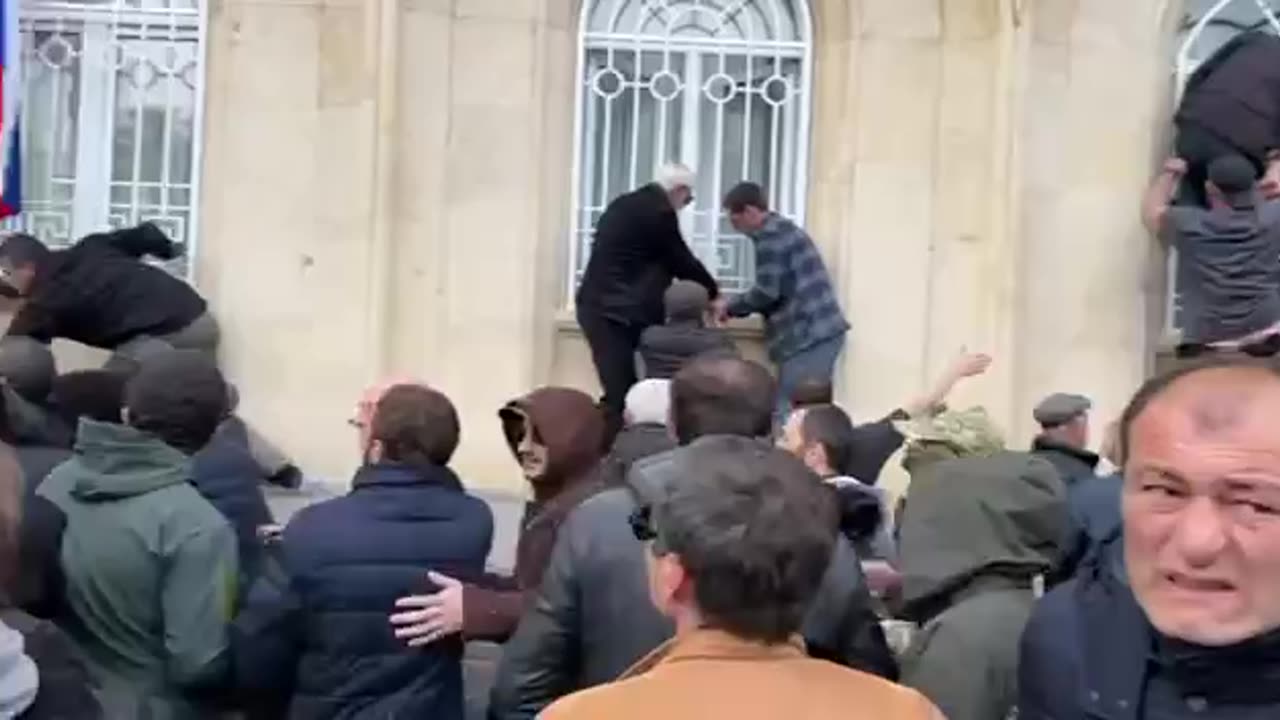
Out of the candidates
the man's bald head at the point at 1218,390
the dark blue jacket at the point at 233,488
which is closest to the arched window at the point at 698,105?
the dark blue jacket at the point at 233,488

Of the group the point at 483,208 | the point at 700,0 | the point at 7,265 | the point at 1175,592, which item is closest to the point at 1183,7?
the point at 700,0

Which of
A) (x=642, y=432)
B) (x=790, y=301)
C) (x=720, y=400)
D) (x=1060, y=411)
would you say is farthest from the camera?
(x=790, y=301)

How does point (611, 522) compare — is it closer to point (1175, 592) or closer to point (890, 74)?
point (1175, 592)

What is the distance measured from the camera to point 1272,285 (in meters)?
10.4

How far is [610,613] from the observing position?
13.6 ft

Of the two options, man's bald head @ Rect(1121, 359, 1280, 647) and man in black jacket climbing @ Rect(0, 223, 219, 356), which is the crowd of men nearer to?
man's bald head @ Rect(1121, 359, 1280, 647)

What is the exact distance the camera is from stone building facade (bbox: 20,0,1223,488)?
36.6 feet

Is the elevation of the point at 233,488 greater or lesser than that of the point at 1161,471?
lesser

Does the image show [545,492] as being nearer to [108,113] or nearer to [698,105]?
[698,105]

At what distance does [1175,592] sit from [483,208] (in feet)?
28.7

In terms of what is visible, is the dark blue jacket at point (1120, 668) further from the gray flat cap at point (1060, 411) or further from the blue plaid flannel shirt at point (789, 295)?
the blue plaid flannel shirt at point (789, 295)

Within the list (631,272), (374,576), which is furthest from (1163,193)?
(374,576)

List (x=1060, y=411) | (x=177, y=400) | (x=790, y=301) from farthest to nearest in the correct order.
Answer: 1. (x=790, y=301)
2. (x=1060, y=411)
3. (x=177, y=400)

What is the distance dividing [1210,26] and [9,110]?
22.0ft
